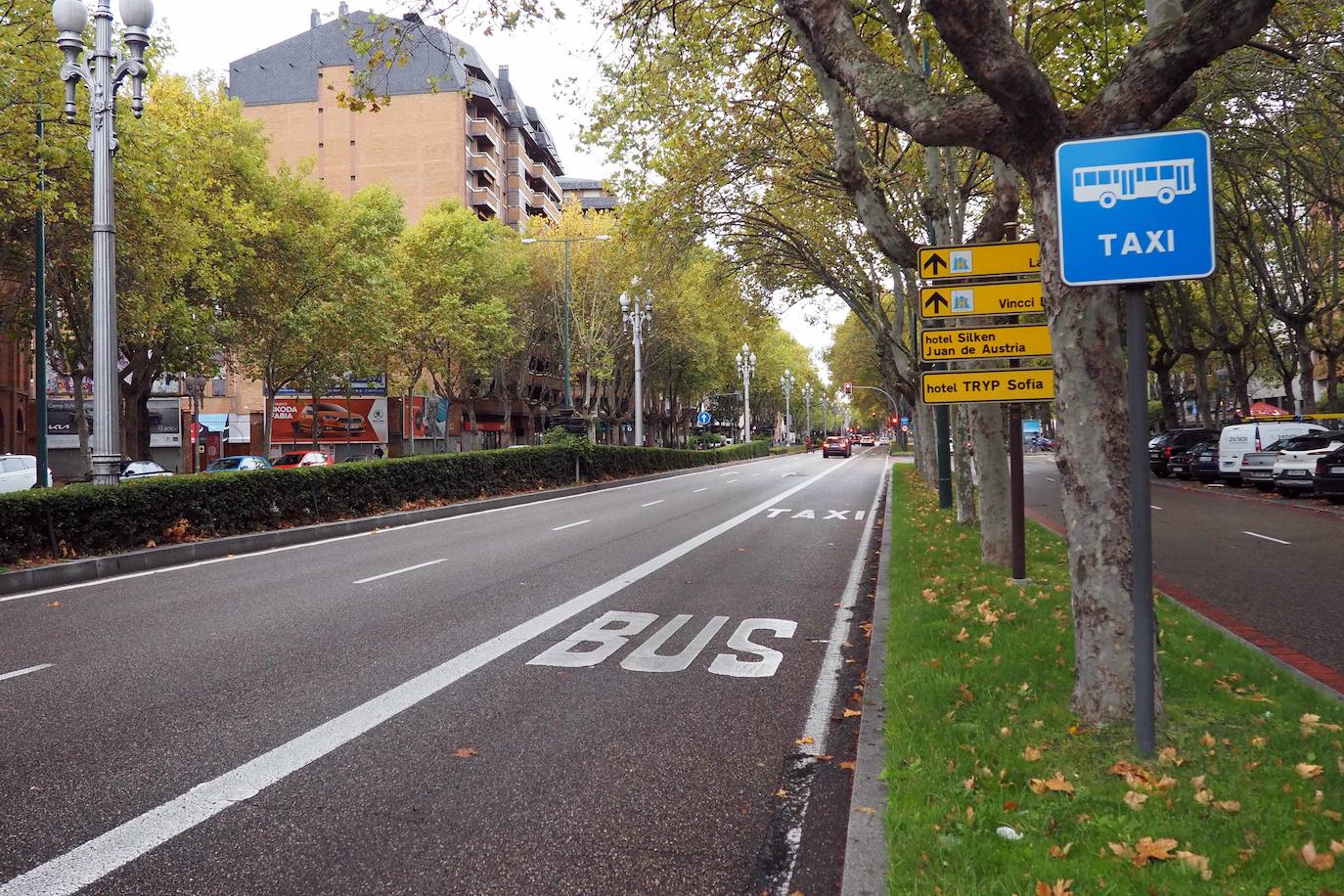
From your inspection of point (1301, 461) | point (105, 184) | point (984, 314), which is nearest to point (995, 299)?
point (984, 314)

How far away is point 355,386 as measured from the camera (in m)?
49.2

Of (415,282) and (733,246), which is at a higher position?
(415,282)

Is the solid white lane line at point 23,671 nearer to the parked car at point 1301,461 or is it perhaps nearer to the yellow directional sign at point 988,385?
the yellow directional sign at point 988,385

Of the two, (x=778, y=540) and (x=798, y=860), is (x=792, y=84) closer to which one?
(x=778, y=540)

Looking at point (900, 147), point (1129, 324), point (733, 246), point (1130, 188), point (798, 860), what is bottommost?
point (798, 860)

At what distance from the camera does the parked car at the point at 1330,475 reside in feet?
56.9

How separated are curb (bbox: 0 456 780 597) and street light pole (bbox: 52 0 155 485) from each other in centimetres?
132

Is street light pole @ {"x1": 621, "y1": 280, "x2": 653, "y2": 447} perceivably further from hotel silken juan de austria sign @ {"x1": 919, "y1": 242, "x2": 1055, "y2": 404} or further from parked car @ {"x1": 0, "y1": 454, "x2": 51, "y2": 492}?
hotel silken juan de austria sign @ {"x1": 919, "y1": 242, "x2": 1055, "y2": 404}

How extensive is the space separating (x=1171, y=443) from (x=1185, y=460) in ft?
6.73

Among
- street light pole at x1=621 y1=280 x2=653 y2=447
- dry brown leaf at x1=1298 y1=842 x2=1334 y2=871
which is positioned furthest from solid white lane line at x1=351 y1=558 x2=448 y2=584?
street light pole at x1=621 y1=280 x2=653 y2=447

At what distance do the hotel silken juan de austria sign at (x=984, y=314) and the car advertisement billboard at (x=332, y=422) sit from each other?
44.4 metres

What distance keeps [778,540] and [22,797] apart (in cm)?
1085

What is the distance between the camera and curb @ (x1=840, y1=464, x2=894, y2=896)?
3006 millimetres

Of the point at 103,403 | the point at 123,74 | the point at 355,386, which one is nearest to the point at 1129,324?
the point at 103,403
